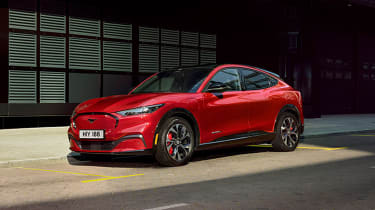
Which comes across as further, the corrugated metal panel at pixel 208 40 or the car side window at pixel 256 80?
the corrugated metal panel at pixel 208 40

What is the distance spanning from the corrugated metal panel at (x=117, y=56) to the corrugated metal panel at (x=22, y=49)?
2687 millimetres

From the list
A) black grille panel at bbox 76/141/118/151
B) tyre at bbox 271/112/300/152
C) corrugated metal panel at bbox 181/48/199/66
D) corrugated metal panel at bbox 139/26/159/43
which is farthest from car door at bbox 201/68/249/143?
corrugated metal panel at bbox 181/48/199/66

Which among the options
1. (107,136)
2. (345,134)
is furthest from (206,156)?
(345,134)

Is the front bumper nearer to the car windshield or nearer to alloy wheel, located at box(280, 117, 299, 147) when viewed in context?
the car windshield

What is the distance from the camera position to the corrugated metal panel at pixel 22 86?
1528 cm

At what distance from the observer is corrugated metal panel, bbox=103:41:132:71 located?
56.8 ft

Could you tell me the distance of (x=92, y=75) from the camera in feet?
55.6

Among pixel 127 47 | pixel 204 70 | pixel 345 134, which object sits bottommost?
pixel 345 134

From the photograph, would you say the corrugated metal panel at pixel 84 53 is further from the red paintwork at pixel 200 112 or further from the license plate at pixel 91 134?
the license plate at pixel 91 134

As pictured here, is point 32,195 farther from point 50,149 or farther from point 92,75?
point 92,75

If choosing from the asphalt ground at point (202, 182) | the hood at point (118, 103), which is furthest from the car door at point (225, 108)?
the hood at point (118, 103)

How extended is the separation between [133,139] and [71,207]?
2.31m

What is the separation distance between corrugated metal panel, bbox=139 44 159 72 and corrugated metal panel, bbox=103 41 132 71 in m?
0.52

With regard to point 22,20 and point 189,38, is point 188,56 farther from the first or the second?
point 22,20
